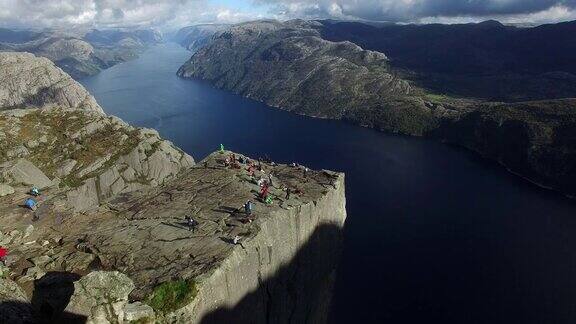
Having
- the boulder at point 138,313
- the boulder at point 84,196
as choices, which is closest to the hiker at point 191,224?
the boulder at point 138,313

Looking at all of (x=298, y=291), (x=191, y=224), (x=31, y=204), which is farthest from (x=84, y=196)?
(x=298, y=291)

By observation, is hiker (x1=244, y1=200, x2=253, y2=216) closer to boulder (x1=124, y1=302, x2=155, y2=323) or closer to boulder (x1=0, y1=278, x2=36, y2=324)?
boulder (x1=124, y1=302, x2=155, y2=323)

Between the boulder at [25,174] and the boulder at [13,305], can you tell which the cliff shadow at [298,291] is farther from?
the boulder at [25,174]

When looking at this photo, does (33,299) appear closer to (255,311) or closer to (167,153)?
(255,311)

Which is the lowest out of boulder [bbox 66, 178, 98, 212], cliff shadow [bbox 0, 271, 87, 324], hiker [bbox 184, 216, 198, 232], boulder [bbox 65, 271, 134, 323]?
boulder [bbox 66, 178, 98, 212]

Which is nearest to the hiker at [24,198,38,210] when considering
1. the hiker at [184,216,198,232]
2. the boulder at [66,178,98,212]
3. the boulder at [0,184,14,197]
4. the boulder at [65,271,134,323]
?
the boulder at [66,178,98,212]

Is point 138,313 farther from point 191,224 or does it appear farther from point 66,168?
point 66,168

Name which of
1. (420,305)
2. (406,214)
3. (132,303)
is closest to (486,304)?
(420,305)
